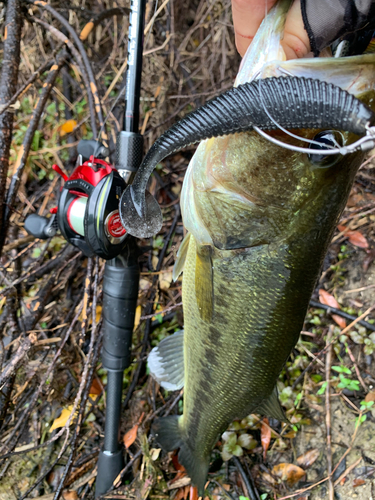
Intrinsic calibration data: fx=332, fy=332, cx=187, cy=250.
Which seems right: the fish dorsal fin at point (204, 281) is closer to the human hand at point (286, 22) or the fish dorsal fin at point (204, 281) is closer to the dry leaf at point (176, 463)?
the human hand at point (286, 22)

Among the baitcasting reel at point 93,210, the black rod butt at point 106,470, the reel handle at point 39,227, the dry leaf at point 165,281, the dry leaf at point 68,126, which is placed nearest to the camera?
the baitcasting reel at point 93,210

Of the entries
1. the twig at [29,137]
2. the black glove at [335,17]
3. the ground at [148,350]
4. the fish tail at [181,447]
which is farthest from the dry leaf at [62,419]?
the black glove at [335,17]

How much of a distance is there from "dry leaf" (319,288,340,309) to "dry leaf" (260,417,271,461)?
3.46ft

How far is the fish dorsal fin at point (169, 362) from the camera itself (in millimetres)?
2148

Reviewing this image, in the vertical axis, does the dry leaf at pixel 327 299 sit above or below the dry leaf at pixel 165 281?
above

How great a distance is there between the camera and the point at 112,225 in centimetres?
166

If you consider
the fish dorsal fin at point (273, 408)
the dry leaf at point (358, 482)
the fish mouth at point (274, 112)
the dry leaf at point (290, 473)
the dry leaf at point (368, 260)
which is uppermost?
the fish mouth at point (274, 112)

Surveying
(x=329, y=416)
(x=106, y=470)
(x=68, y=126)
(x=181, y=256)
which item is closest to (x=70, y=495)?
(x=106, y=470)

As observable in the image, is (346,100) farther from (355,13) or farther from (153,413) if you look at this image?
(153,413)

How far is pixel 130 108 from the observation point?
189 cm

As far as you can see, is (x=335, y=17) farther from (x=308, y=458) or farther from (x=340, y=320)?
(x=308, y=458)

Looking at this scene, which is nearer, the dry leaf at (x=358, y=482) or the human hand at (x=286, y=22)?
the human hand at (x=286, y=22)

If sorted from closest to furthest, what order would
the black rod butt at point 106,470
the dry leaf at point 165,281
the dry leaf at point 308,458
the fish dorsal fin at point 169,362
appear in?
the fish dorsal fin at point 169,362 → the black rod butt at point 106,470 → the dry leaf at point 308,458 → the dry leaf at point 165,281

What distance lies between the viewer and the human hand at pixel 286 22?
1.06 m
